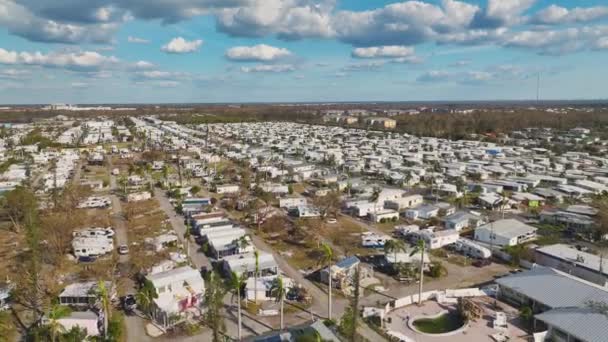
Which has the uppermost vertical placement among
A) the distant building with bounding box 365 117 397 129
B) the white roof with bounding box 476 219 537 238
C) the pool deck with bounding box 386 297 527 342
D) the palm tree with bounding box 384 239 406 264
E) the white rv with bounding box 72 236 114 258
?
the distant building with bounding box 365 117 397 129

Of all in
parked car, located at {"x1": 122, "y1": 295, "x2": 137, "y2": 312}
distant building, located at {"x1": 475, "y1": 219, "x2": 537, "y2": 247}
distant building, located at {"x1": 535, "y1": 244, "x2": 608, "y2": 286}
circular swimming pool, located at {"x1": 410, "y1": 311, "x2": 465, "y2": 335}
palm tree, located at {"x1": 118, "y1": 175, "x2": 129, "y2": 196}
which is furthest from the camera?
palm tree, located at {"x1": 118, "y1": 175, "x2": 129, "y2": 196}

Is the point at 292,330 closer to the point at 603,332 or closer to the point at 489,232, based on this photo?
the point at 603,332

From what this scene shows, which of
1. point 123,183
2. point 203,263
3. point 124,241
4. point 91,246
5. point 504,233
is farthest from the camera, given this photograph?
point 123,183

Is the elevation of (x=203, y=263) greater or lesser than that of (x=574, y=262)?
lesser

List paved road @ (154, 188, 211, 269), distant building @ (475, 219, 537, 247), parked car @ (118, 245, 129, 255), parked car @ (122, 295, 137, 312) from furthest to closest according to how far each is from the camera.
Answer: distant building @ (475, 219, 537, 247)
parked car @ (118, 245, 129, 255)
paved road @ (154, 188, 211, 269)
parked car @ (122, 295, 137, 312)

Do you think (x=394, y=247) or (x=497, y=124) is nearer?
(x=394, y=247)

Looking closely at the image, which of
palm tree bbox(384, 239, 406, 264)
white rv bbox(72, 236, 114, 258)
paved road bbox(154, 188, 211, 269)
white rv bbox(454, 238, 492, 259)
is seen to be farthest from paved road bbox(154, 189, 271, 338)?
white rv bbox(454, 238, 492, 259)

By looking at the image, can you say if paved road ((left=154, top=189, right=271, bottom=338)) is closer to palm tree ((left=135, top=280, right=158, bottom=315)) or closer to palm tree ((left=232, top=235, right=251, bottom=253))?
palm tree ((left=232, top=235, right=251, bottom=253))

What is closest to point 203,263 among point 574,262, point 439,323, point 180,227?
point 180,227

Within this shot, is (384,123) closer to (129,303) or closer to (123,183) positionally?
(123,183)

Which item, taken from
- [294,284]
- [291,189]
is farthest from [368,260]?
[291,189]

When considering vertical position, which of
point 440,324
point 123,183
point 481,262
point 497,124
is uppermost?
point 497,124
